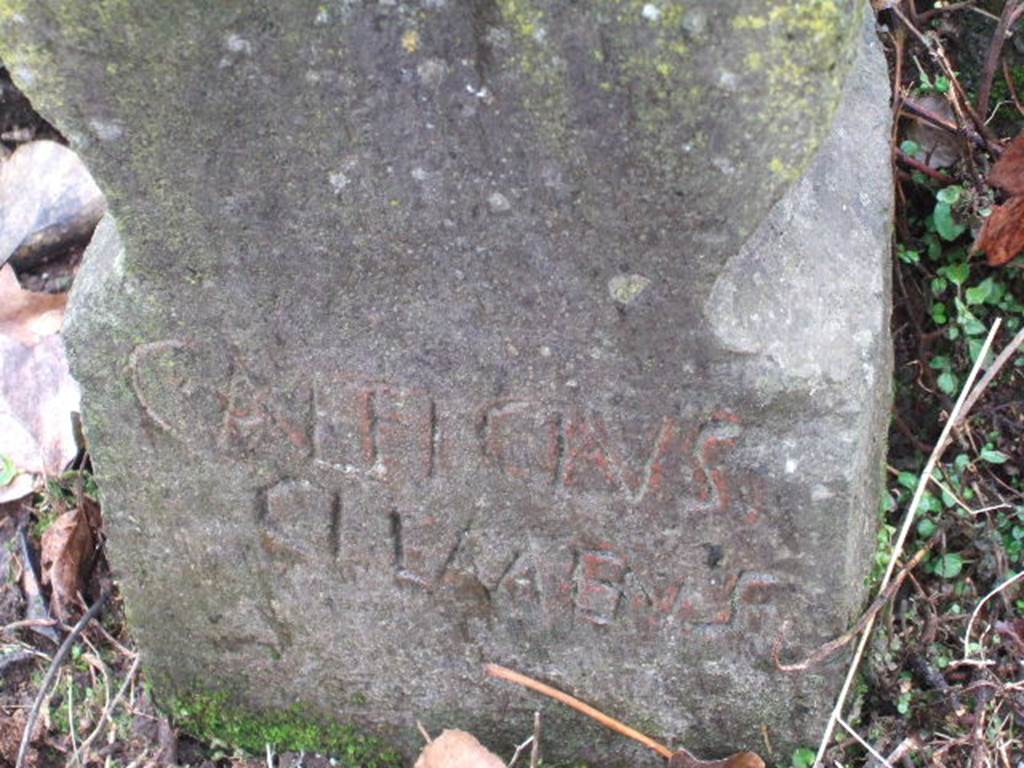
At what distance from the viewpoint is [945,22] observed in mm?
2311

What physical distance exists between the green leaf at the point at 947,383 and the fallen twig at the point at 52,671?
4.41 ft

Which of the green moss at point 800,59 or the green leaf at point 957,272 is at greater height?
the green moss at point 800,59

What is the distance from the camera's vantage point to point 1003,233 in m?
2.18

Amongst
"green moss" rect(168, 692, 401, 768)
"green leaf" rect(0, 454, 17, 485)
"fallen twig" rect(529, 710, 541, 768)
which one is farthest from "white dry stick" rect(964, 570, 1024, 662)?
"green leaf" rect(0, 454, 17, 485)

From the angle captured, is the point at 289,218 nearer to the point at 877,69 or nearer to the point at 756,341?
the point at 756,341

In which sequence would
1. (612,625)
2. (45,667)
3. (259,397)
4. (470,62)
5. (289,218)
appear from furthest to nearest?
(45,667) < (612,625) < (259,397) < (289,218) < (470,62)

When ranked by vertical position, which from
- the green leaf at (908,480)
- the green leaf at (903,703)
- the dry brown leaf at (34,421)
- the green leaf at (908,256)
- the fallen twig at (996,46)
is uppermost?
the fallen twig at (996,46)

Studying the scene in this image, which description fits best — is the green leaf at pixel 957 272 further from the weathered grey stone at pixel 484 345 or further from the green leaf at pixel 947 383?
the weathered grey stone at pixel 484 345

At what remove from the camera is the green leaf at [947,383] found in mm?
2260

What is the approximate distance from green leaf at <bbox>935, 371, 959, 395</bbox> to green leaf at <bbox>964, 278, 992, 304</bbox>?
118mm

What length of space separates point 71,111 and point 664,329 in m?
0.66

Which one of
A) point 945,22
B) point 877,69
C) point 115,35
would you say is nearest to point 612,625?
point 877,69

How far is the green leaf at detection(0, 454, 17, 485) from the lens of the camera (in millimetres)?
2445

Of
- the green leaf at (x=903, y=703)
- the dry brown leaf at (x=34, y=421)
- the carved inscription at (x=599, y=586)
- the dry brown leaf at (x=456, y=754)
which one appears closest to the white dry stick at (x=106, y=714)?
the dry brown leaf at (x=34, y=421)
